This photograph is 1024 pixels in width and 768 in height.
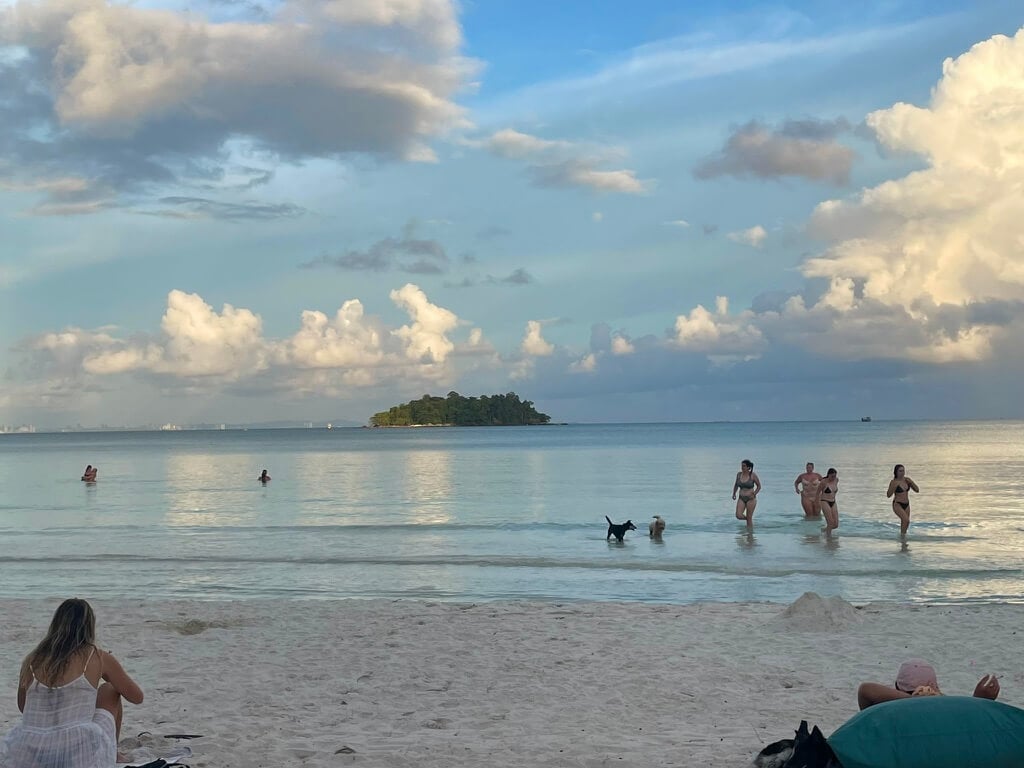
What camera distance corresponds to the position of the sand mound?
1056 cm

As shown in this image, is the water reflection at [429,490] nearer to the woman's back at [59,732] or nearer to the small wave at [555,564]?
the small wave at [555,564]

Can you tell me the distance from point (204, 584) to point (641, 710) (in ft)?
33.6

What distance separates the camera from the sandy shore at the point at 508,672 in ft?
21.5

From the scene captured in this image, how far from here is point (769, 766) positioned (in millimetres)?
5629

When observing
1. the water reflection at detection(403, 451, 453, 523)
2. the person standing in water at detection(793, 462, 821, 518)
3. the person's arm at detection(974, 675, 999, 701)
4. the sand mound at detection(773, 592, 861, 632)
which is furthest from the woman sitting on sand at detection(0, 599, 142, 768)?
the water reflection at detection(403, 451, 453, 523)

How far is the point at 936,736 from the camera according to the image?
4.89m

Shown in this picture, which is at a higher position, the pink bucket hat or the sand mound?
the pink bucket hat

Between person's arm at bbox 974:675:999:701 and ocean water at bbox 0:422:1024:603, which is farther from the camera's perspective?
ocean water at bbox 0:422:1024:603

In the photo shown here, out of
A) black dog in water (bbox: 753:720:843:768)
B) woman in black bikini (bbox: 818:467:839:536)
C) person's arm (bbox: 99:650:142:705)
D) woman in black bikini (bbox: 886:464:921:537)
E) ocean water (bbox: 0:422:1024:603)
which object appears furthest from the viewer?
woman in black bikini (bbox: 818:467:839:536)

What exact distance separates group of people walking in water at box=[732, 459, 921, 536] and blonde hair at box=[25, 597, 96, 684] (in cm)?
1774

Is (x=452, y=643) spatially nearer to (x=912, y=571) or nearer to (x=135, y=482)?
(x=912, y=571)

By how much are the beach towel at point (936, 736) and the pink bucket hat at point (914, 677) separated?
1.39ft

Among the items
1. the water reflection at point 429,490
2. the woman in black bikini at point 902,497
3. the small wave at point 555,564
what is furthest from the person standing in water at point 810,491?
the water reflection at point 429,490

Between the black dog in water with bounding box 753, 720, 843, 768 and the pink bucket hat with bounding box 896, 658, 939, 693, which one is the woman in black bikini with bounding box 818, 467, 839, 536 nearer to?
the pink bucket hat with bounding box 896, 658, 939, 693
